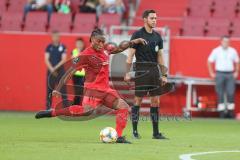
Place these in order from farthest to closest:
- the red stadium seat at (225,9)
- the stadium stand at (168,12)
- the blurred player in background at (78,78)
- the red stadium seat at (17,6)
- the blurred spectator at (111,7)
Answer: the red stadium seat at (17,6) → the blurred spectator at (111,7) → the stadium stand at (168,12) → the red stadium seat at (225,9) → the blurred player in background at (78,78)

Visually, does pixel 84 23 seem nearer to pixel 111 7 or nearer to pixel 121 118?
pixel 111 7

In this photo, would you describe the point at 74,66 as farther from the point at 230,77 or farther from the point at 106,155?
the point at 230,77

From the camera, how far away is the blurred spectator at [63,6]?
2241 centimetres

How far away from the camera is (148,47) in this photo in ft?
43.9

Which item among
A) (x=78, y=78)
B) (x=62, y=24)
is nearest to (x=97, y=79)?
(x=78, y=78)

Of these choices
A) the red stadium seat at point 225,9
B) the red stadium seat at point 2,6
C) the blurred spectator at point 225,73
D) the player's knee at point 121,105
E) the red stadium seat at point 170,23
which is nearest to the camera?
the player's knee at point 121,105

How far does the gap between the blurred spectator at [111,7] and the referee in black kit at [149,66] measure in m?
8.61

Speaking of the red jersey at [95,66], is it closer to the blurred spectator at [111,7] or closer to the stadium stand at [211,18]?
the stadium stand at [211,18]

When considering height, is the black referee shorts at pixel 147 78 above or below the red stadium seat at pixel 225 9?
below

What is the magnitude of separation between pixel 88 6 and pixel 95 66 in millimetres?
10320

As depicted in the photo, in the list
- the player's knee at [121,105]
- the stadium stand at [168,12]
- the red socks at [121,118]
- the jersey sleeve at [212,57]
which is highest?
the stadium stand at [168,12]

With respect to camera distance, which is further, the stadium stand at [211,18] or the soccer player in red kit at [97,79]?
the stadium stand at [211,18]

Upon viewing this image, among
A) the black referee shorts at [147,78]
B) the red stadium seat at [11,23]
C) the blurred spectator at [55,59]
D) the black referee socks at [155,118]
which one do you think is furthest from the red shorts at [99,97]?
the red stadium seat at [11,23]

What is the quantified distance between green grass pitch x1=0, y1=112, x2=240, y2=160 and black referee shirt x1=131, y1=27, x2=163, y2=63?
1440 millimetres
